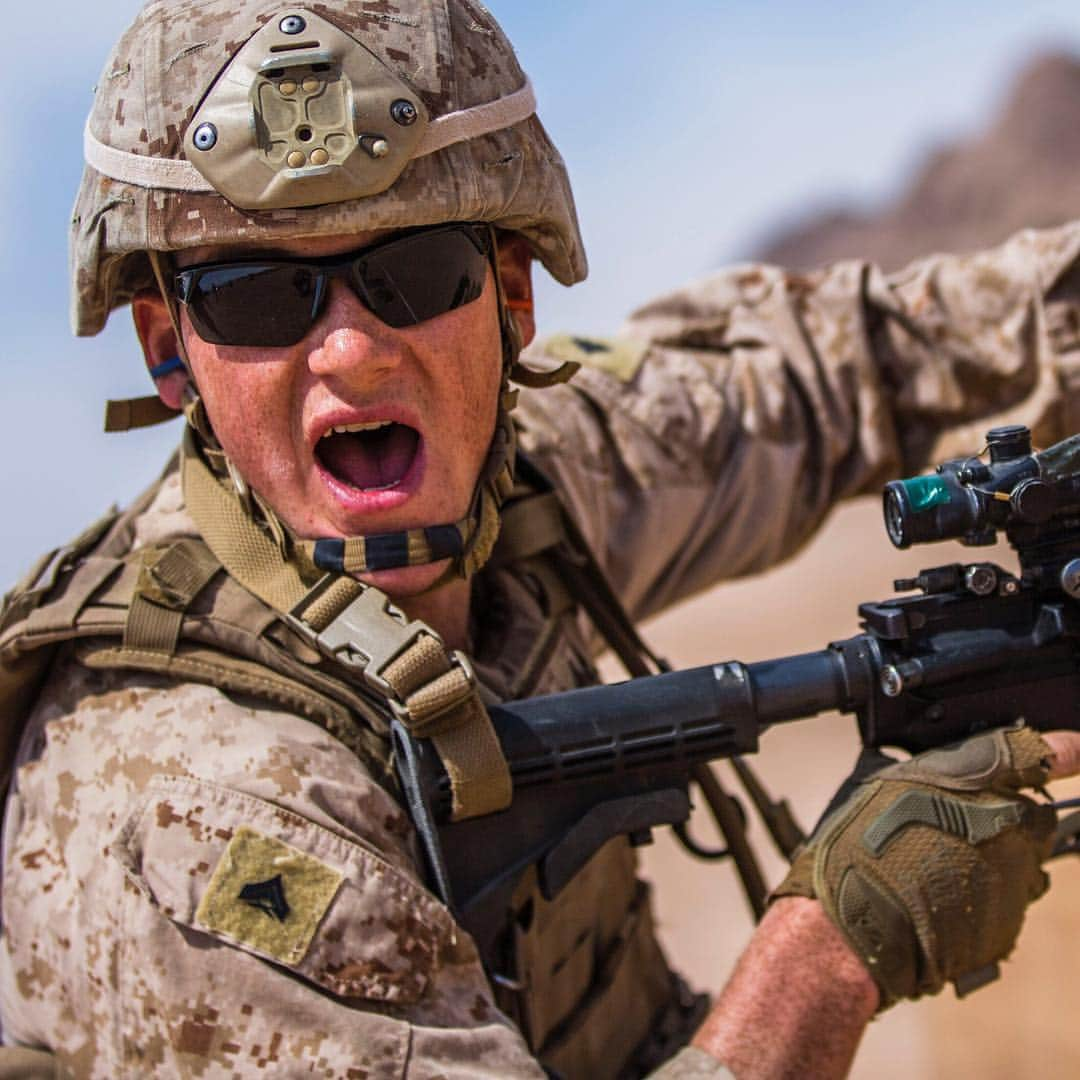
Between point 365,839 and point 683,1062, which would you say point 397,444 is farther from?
point 683,1062

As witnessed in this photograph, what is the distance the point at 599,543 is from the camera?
11.5 ft

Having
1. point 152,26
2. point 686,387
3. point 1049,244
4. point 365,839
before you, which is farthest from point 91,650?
point 1049,244

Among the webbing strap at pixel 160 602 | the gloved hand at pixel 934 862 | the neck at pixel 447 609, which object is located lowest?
the gloved hand at pixel 934 862

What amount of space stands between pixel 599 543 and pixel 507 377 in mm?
739

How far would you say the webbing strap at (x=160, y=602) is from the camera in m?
2.45

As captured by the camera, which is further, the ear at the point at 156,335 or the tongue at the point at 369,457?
the ear at the point at 156,335

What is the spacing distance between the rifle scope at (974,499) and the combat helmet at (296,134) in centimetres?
75

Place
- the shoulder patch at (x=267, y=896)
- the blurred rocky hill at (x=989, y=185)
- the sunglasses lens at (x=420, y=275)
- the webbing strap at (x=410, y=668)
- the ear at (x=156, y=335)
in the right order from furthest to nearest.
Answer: the blurred rocky hill at (x=989, y=185), the ear at (x=156, y=335), the sunglasses lens at (x=420, y=275), the webbing strap at (x=410, y=668), the shoulder patch at (x=267, y=896)

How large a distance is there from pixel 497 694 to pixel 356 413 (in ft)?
2.03

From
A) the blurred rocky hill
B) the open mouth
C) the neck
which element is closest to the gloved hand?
the neck

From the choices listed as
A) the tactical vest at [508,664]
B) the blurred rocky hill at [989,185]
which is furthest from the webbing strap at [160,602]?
the blurred rocky hill at [989,185]

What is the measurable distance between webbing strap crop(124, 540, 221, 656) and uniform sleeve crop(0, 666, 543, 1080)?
3.1 inches

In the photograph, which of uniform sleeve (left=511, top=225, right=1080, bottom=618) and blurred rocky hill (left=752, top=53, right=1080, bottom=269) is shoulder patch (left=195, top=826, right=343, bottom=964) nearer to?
uniform sleeve (left=511, top=225, right=1080, bottom=618)

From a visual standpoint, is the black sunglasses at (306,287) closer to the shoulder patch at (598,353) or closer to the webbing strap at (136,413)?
the webbing strap at (136,413)
